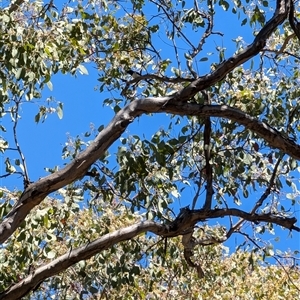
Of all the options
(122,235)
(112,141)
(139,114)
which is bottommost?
(122,235)

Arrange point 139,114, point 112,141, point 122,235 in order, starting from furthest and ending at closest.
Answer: point 122,235
point 139,114
point 112,141

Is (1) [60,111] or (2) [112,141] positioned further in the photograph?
(1) [60,111]

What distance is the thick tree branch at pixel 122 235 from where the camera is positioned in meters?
3.43

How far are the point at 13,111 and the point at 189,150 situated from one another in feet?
4.61

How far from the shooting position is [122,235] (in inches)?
138

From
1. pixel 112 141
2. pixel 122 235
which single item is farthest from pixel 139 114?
pixel 122 235

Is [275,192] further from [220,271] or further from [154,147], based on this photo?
[220,271]

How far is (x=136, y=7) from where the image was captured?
487 cm

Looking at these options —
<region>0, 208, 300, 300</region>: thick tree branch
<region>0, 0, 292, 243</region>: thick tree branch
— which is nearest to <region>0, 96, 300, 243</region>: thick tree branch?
<region>0, 0, 292, 243</region>: thick tree branch

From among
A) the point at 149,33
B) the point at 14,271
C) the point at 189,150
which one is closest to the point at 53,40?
the point at 149,33

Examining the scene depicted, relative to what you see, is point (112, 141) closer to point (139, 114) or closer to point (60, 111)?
point (139, 114)

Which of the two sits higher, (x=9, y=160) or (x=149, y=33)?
(x=149, y=33)

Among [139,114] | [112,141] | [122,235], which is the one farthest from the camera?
[122,235]

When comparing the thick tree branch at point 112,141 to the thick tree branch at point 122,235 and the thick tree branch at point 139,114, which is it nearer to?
the thick tree branch at point 139,114
